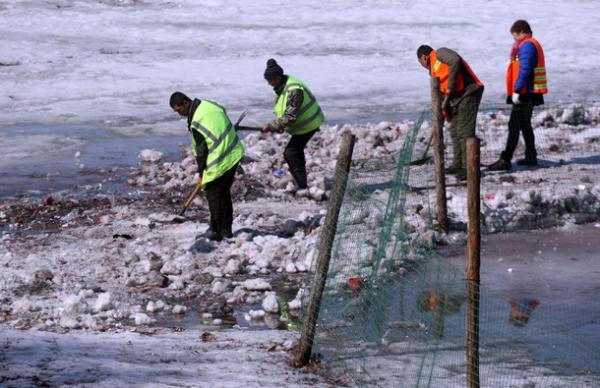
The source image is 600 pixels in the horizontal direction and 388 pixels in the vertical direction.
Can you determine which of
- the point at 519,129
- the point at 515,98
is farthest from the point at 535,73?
the point at 519,129

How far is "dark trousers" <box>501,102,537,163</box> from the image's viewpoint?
13227 millimetres

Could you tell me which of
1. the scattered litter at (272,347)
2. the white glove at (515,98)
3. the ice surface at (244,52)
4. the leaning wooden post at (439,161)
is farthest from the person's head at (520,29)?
the scattered litter at (272,347)

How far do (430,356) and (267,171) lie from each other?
7.03 m

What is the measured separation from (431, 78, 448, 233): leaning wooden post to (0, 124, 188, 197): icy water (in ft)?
15.3

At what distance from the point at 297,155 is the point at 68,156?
465 cm

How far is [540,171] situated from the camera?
44.0ft

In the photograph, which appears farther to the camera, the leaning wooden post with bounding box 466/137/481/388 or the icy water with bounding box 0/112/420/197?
the icy water with bounding box 0/112/420/197

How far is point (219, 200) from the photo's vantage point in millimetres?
10539

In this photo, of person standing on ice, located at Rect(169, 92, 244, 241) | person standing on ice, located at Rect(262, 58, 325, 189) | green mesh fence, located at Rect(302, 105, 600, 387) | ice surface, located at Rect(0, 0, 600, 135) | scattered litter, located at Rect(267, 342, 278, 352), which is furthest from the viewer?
ice surface, located at Rect(0, 0, 600, 135)

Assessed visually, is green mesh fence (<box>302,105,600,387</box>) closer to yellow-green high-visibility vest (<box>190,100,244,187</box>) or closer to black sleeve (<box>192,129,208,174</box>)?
yellow-green high-visibility vest (<box>190,100,244,187</box>)

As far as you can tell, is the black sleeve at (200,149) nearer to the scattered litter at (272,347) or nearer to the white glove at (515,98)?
the scattered litter at (272,347)

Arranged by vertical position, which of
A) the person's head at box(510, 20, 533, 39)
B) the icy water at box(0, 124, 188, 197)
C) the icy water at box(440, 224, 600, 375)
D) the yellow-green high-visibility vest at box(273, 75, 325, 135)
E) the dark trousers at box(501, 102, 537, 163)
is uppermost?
the person's head at box(510, 20, 533, 39)

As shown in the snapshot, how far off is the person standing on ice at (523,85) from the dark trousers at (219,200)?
4.24m

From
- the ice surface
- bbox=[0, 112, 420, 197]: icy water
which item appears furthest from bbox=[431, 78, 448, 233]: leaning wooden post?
the ice surface
